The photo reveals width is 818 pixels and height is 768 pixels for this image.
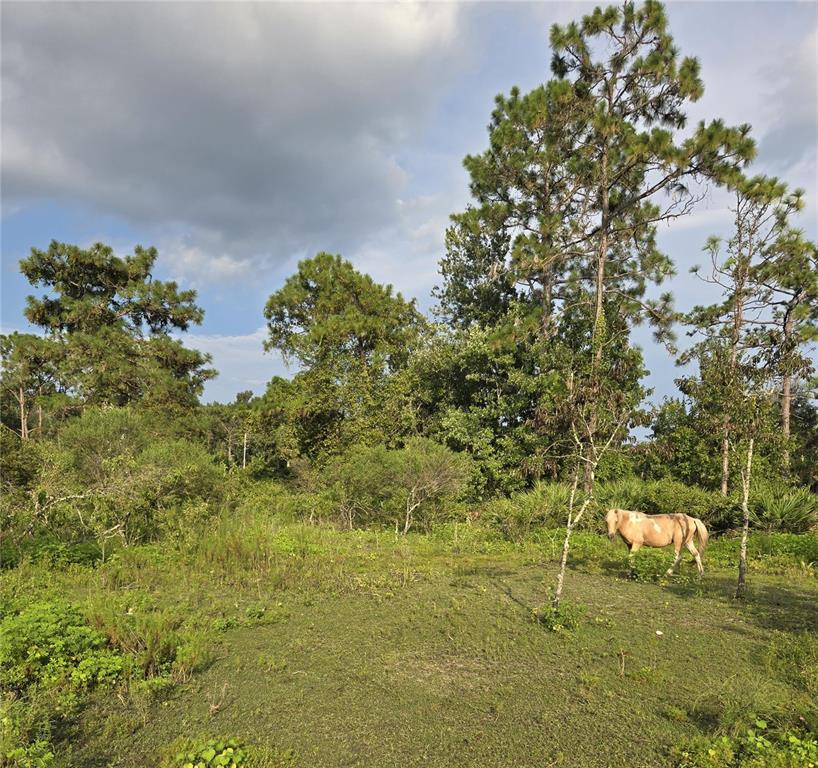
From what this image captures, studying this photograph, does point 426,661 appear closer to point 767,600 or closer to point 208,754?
point 208,754

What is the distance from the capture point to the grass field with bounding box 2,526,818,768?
398 centimetres

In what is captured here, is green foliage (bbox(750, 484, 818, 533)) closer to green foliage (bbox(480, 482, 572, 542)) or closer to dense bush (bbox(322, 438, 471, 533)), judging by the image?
green foliage (bbox(480, 482, 572, 542))

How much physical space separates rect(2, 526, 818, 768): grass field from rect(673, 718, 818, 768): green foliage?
16 centimetres

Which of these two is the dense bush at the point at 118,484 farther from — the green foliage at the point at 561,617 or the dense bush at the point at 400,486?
the green foliage at the point at 561,617

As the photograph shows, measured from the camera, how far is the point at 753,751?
3.57 meters

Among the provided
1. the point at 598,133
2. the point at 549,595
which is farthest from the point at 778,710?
the point at 598,133

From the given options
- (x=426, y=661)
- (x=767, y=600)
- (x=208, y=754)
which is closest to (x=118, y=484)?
(x=426, y=661)

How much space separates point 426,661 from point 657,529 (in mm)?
5547

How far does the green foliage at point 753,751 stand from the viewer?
3.46 m

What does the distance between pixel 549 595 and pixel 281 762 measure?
5265mm

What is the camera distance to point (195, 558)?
9.23m

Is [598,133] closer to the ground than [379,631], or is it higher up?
higher up

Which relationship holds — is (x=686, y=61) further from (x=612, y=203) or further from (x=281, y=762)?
(x=281, y=762)

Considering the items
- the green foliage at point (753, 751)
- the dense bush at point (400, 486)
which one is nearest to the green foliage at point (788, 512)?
the dense bush at point (400, 486)
